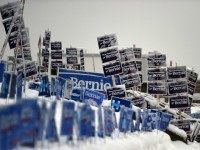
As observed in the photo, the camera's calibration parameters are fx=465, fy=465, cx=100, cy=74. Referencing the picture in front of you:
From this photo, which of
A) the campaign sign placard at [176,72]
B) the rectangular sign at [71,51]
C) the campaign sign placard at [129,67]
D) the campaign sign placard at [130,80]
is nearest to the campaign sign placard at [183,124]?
the campaign sign placard at [176,72]

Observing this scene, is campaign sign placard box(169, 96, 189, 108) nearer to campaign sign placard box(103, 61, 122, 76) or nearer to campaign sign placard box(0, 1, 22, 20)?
campaign sign placard box(103, 61, 122, 76)

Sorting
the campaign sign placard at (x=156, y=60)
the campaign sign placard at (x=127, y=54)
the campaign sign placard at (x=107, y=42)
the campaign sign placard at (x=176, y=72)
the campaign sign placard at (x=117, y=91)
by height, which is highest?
the campaign sign placard at (x=107, y=42)

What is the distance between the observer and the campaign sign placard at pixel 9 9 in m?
Result: 16.4

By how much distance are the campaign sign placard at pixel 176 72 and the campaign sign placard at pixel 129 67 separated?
4.60 feet

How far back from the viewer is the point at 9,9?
53.9ft

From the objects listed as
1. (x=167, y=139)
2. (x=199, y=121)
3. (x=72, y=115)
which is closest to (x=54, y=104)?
(x=72, y=115)

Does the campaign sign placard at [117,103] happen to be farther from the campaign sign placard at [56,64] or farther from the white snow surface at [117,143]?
the campaign sign placard at [56,64]

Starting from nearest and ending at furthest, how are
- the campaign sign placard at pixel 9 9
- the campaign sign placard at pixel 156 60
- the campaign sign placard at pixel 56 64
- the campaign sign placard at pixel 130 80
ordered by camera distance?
the campaign sign placard at pixel 9 9 < the campaign sign placard at pixel 130 80 < the campaign sign placard at pixel 156 60 < the campaign sign placard at pixel 56 64

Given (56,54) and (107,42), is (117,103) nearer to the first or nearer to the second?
(107,42)

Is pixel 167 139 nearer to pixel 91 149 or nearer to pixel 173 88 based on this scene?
pixel 173 88

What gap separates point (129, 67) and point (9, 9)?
5.50 m

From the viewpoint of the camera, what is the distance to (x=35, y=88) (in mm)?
17141

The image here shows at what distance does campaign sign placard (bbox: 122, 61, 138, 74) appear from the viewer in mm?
18980

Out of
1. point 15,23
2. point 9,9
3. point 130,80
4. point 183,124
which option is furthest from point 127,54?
point 9,9
